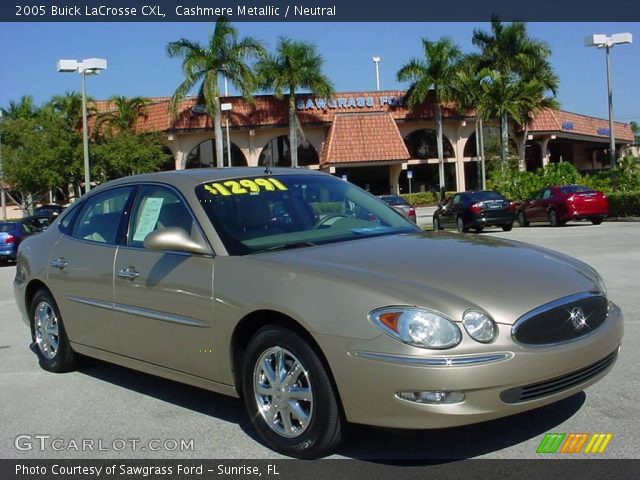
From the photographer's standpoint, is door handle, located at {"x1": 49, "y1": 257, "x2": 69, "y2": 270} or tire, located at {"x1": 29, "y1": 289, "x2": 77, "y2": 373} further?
tire, located at {"x1": 29, "y1": 289, "x2": 77, "y2": 373}

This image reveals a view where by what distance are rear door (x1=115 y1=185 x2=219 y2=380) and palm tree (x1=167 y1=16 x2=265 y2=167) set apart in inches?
1354

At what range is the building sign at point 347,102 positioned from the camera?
46625mm

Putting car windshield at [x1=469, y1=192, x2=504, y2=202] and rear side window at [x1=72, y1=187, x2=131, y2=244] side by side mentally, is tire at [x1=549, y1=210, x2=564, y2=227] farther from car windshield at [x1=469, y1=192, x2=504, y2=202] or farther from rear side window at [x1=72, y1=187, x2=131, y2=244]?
rear side window at [x1=72, y1=187, x2=131, y2=244]

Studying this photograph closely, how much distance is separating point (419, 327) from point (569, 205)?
2246cm

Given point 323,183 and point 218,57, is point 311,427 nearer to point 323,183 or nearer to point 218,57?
point 323,183

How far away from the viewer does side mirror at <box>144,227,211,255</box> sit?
4566 mm

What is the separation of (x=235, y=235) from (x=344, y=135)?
43.1 meters

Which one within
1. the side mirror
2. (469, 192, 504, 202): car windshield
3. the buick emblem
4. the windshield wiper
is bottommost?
the buick emblem

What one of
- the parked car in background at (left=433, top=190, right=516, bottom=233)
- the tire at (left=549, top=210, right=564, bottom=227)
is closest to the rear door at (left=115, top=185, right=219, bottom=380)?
the parked car in background at (left=433, top=190, right=516, bottom=233)

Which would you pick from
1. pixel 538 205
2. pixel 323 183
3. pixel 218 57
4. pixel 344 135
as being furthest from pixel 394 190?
pixel 323 183

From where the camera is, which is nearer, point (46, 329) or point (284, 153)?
point (46, 329)

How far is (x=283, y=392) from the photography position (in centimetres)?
415

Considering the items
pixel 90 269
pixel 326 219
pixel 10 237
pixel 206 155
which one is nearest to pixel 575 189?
pixel 10 237

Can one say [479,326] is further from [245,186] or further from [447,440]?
[245,186]
